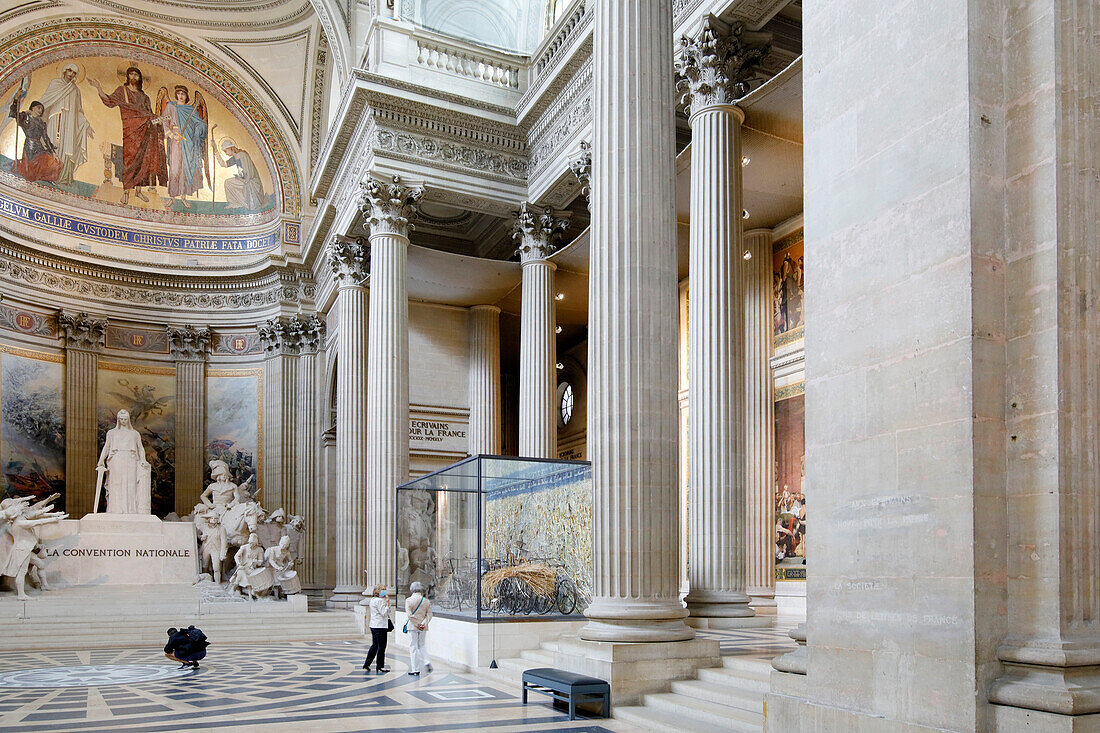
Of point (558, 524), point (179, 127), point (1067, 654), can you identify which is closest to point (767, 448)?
point (558, 524)

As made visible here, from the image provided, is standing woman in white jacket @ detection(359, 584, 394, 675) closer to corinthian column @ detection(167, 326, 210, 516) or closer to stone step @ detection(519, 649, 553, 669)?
stone step @ detection(519, 649, 553, 669)

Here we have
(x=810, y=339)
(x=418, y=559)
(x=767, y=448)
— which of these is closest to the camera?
(x=810, y=339)

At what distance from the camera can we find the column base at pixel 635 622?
8.68 meters

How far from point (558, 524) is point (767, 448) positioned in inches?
258

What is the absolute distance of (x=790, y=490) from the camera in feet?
→ 58.9

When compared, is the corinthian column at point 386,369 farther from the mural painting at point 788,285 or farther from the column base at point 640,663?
the column base at point 640,663

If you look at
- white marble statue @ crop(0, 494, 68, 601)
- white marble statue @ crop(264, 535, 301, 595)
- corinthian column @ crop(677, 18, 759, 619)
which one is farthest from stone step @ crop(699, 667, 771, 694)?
white marble statue @ crop(0, 494, 68, 601)

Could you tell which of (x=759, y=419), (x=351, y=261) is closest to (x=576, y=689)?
(x=759, y=419)

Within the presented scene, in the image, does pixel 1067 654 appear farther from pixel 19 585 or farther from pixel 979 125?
pixel 19 585

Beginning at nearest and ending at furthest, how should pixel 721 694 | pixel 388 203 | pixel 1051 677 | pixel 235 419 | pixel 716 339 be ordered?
pixel 1051 677 < pixel 721 694 < pixel 716 339 < pixel 388 203 < pixel 235 419

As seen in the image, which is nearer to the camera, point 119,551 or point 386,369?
point 386,369

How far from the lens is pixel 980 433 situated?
4.68m

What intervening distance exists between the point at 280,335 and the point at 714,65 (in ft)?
65.3

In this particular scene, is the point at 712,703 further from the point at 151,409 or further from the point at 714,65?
the point at 151,409
